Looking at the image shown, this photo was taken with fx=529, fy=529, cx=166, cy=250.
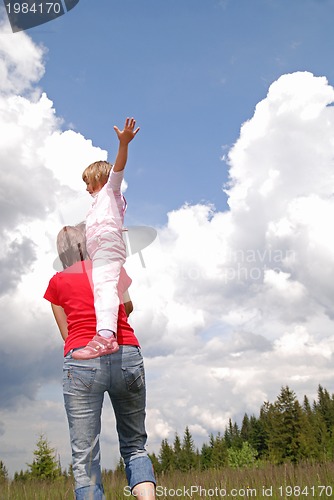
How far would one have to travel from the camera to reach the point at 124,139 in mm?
3291

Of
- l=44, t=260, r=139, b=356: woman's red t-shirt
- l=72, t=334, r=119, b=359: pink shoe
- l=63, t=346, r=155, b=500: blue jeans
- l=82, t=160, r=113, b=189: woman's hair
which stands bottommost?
l=63, t=346, r=155, b=500: blue jeans

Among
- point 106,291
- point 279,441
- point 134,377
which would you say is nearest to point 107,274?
point 106,291

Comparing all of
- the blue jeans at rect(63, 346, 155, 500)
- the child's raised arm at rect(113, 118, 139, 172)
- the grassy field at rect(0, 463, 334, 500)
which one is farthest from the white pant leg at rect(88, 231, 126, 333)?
the grassy field at rect(0, 463, 334, 500)

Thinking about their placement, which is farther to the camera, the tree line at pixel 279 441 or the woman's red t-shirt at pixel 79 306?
the tree line at pixel 279 441

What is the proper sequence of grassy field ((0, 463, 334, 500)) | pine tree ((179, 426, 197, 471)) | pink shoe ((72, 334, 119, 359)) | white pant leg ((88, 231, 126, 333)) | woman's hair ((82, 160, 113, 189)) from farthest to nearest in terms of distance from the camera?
pine tree ((179, 426, 197, 471)) < grassy field ((0, 463, 334, 500)) < woman's hair ((82, 160, 113, 189)) < white pant leg ((88, 231, 126, 333)) < pink shoe ((72, 334, 119, 359))

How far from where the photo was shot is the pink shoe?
9.55 feet

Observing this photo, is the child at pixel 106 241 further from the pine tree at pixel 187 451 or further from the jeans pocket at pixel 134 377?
the pine tree at pixel 187 451

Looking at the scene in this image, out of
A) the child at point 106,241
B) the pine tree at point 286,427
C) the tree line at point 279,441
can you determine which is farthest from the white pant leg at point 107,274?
the pine tree at point 286,427

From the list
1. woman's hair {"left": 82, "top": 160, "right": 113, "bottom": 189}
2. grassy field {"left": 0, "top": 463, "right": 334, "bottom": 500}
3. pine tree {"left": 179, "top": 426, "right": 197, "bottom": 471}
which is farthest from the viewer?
pine tree {"left": 179, "top": 426, "right": 197, "bottom": 471}

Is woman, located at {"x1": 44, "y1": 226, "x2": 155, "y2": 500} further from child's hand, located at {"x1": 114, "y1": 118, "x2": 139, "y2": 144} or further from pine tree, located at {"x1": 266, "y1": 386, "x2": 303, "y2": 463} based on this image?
pine tree, located at {"x1": 266, "y1": 386, "x2": 303, "y2": 463}

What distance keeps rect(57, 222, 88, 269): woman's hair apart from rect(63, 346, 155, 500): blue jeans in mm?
617

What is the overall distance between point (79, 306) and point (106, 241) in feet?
1.40

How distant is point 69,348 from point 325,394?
8702 centimetres

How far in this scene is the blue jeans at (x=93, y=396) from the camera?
9.66ft
